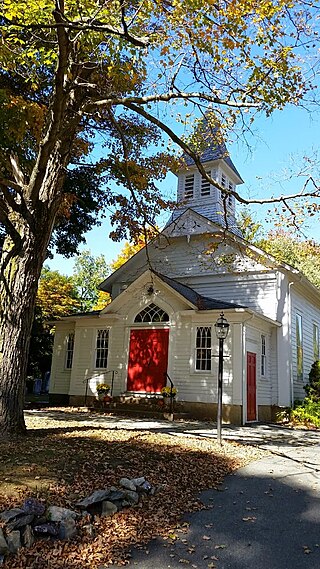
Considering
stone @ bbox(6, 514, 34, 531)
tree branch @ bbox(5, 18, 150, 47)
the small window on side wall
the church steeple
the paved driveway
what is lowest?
the paved driveway

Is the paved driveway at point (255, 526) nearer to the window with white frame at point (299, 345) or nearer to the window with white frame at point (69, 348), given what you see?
the window with white frame at point (299, 345)

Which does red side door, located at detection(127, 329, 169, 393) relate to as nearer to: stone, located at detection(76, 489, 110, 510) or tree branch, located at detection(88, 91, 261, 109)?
tree branch, located at detection(88, 91, 261, 109)

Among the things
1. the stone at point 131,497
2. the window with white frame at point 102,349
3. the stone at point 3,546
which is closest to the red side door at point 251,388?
the window with white frame at point 102,349

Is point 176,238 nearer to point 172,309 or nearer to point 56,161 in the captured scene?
point 172,309

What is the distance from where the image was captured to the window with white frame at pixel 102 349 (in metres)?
16.0

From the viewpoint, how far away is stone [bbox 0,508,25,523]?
3.88m

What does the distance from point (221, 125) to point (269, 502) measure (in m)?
7.06

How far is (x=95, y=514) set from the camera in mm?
4586

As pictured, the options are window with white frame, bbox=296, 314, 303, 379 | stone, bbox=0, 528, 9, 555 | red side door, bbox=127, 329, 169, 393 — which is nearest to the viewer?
stone, bbox=0, 528, 9, 555

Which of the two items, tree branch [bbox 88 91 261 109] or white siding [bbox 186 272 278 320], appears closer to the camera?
tree branch [bbox 88 91 261 109]

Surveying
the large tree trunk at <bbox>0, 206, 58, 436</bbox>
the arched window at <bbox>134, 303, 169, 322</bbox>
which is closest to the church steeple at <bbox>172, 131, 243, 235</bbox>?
the arched window at <bbox>134, 303, 169, 322</bbox>

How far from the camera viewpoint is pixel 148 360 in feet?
48.6

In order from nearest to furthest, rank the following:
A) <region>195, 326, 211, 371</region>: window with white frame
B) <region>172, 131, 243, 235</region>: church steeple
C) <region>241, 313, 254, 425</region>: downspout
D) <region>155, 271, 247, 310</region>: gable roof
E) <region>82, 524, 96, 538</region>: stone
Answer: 1. <region>82, 524, 96, 538</region>: stone
2. <region>241, 313, 254, 425</region>: downspout
3. <region>195, 326, 211, 371</region>: window with white frame
4. <region>155, 271, 247, 310</region>: gable roof
5. <region>172, 131, 243, 235</region>: church steeple

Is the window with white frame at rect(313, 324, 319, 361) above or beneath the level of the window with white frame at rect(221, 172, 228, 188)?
beneath
